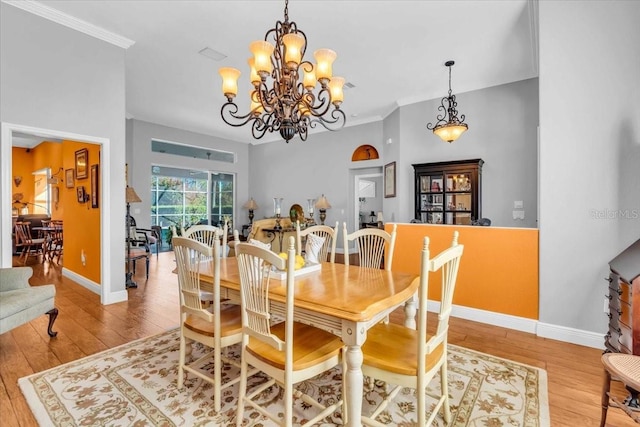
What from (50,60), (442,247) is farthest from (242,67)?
(442,247)

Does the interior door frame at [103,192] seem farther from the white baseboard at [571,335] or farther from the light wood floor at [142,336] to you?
the white baseboard at [571,335]

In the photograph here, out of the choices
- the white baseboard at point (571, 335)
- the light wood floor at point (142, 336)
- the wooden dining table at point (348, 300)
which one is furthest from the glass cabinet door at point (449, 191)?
the wooden dining table at point (348, 300)

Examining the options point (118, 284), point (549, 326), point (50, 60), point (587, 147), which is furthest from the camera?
point (118, 284)

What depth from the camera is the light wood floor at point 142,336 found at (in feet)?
6.14

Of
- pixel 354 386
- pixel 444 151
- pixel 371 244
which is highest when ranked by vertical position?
pixel 444 151

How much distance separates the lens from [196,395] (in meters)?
1.99

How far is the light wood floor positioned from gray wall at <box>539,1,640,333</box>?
482 millimetres

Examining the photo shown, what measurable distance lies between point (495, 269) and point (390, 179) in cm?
328

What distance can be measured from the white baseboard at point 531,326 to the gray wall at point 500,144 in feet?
6.98

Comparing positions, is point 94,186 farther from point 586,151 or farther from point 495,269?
point 586,151

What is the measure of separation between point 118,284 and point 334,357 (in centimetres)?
347

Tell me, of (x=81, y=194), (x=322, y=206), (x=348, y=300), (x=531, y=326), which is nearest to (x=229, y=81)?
(x=348, y=300)

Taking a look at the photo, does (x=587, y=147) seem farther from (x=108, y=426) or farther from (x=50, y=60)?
(x=50, y=60)

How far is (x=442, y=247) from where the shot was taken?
3.49m
